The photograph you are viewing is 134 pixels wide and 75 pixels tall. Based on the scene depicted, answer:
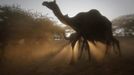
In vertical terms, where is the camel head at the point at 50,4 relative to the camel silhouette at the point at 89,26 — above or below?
above

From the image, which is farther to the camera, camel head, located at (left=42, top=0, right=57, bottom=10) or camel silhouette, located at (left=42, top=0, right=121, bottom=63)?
camel silhouette, located at (left=42, top=0, right=121, bottom=63)

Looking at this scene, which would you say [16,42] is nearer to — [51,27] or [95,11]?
[51,27]

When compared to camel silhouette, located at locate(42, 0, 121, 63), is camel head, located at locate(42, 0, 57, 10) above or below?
above

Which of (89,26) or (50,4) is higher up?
(50,4)

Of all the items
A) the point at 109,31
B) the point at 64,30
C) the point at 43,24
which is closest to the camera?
the point at 109,31

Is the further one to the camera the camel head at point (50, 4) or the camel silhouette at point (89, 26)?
the camel silhouette at point (89, 26)

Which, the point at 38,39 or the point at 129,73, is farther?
the point at 38,39

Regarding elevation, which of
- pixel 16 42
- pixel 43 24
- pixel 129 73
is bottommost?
pixel 129 73

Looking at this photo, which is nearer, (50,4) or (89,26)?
(50,4)

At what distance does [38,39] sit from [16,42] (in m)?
3.27

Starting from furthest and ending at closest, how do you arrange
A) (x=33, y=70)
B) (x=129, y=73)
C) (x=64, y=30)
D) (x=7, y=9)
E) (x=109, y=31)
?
1. (x=64, y=30)
2. (x=7, y=9)
3. (x=109, y=31)
4. (x=33, y=70)
5. (x=129, y=73)

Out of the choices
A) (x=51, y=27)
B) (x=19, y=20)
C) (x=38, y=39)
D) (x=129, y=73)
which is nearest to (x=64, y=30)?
(x=51, y=27)

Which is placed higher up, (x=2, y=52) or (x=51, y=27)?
(x=51, y=27)

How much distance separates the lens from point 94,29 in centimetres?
1384
